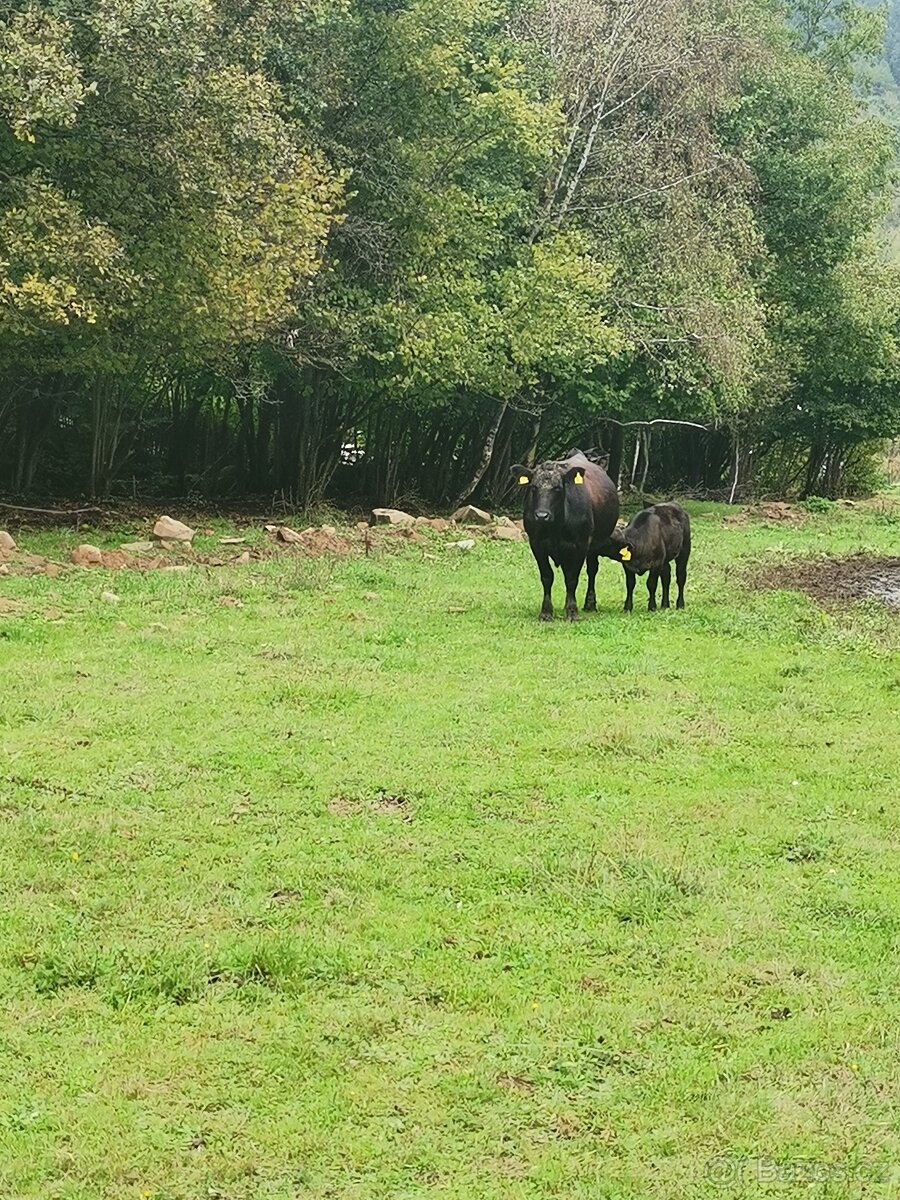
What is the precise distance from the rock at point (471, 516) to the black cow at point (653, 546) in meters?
8.91

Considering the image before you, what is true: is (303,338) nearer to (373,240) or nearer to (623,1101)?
(373,240)

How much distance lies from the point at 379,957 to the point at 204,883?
3.54 ft

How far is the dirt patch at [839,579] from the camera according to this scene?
48.3ft

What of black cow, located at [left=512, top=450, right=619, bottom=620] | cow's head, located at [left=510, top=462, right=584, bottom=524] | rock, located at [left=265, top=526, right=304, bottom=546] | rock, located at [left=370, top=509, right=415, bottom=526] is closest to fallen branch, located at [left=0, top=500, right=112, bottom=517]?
rock, located at [left=265, top=526, right=304, bottom=546]

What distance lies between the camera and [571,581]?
1256cm

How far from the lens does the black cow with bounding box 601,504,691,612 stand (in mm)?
12695

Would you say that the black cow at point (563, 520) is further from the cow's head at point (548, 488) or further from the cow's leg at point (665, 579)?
the cow's leg at point (665, 579)

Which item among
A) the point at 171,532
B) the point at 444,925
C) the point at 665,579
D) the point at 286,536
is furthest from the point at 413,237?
the point at 444,925

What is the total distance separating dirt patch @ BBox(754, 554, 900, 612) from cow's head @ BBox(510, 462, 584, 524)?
3.42m

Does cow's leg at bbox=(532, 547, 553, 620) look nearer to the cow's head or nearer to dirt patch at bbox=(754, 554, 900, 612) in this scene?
the cow's head

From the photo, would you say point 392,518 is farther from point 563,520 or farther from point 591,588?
point 563,520

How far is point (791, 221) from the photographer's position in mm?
28172

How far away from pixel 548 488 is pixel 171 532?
274 inches

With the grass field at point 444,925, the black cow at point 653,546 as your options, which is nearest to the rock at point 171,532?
the black cow at point 653,546
